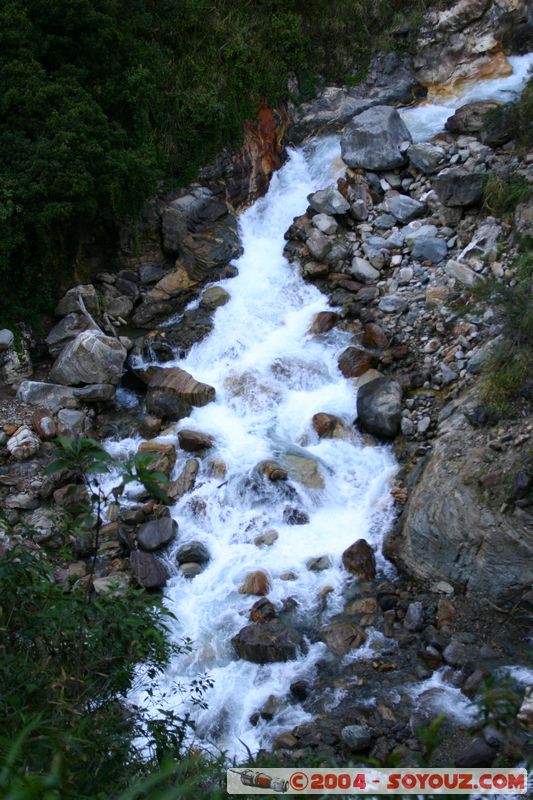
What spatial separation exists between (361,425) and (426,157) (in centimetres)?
489

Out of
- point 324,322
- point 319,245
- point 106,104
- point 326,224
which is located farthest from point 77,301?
point 326,224

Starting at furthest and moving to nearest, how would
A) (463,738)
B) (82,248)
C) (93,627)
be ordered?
1. (82,248)
2. (463,738)
3. (93,627)

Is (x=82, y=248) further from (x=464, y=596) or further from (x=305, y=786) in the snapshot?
(x=305, y=786)

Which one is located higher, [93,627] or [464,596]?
[93,627]

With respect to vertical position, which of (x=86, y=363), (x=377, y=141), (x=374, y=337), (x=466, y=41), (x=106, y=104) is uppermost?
(x=106, y=104)

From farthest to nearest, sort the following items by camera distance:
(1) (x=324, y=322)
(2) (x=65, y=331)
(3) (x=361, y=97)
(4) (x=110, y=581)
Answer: (3) (x=361, y=97) → (1) (x=324, y=322) → (2) (x=65, y=331) → (4) (x=110, y=581)

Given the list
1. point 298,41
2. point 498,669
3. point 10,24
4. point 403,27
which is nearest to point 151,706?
point 498,669

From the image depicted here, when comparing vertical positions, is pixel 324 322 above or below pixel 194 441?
above

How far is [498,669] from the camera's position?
5789 mm

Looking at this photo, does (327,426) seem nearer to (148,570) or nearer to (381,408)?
(381,408)

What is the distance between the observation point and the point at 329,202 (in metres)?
11.1

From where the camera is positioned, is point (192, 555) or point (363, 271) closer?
point (192, 555)

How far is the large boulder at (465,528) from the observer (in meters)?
6.23

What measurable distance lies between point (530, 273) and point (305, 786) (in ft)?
21.0
